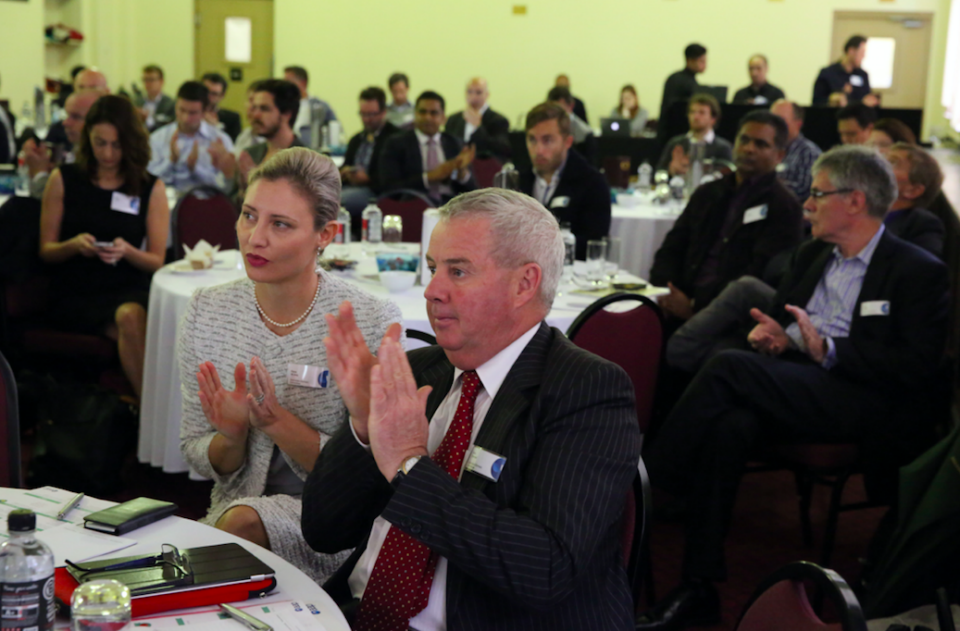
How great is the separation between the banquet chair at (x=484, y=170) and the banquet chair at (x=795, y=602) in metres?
6.65

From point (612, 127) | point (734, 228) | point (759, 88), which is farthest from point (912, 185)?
point (759, 88)

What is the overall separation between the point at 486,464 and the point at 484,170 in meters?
6.73

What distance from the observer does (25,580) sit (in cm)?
105

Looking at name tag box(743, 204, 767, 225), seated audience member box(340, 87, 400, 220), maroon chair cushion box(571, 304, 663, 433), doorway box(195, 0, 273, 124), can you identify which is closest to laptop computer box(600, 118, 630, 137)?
seated audience member box(340, 87, 400, 220)

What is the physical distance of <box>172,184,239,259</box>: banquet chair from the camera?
457cm

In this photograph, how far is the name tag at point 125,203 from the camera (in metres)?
4.07

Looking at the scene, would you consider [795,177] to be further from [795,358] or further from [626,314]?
[626,314]

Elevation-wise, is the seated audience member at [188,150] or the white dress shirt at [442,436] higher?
the seated audience member at [188,150]

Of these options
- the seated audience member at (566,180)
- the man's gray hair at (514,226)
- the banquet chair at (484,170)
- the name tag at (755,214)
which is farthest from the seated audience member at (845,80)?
the man's gray hair at (514,226)

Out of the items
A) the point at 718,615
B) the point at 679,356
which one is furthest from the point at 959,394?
the point at 718,615

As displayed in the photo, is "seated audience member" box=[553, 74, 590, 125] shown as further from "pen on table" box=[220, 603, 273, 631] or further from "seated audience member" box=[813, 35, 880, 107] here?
"pen on table" box=[220, 603, 273, 631]

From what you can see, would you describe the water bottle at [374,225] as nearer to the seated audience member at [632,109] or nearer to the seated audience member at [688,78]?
the seated audience member at [688,78]

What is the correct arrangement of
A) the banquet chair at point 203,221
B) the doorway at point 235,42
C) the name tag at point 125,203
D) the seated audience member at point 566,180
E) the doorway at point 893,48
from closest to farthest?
the name tag at point 125,203, the banquet chair at point 203,221, the seated audience member at point 566,180, the doorway at point 235,42, the doorway at point 893,48

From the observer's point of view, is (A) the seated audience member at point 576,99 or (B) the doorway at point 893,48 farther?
(B) the doorway at point 893,48
